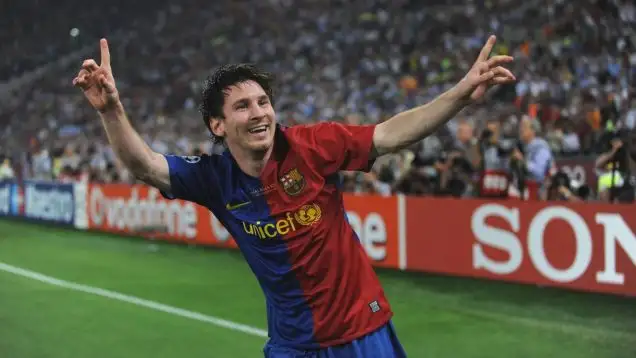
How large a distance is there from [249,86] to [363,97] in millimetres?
18382

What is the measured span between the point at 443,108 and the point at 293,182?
0.64m

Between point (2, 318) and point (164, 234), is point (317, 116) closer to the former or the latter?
point (164, 234)

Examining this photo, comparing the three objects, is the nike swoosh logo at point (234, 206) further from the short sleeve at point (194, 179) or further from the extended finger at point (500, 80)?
the extended finger at point (500, 80)

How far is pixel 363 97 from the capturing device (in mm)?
21297

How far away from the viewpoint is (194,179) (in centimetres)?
318

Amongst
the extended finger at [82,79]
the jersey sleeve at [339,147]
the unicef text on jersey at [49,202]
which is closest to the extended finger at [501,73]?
the jersey sleeve at [339,147]

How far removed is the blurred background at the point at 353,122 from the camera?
25.4 feet

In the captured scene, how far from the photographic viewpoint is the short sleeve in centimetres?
317

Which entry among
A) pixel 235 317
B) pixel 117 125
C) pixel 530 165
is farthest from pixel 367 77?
pixel 117 125

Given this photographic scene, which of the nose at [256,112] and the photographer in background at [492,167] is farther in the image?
the photographer in background at [492,167]

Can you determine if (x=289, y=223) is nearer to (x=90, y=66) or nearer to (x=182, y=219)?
(x=90, y=66)

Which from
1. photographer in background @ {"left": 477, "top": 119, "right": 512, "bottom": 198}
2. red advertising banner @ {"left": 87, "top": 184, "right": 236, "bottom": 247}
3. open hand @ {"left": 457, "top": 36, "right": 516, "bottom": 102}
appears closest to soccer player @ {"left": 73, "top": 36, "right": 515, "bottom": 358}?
open hand @ {"left": 457, "top": 36, "right": 516, "bottom": 102}

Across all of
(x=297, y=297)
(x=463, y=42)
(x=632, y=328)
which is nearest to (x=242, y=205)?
(x=297, y=297)

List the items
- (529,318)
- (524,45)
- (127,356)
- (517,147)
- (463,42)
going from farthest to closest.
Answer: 1. (463,42)
2. (524,45)
3. (517,147)
4. (529,318)
5. (127,356)
